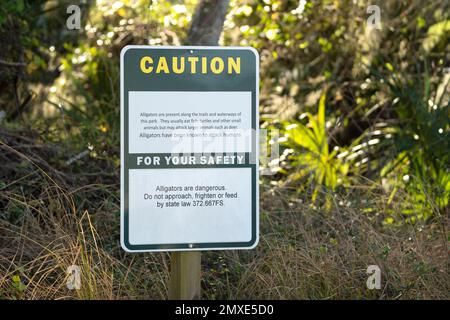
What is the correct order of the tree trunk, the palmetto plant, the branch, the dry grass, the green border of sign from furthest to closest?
the branch < the tree trunk < the palmetto plant < the dry grass < the green border of sign

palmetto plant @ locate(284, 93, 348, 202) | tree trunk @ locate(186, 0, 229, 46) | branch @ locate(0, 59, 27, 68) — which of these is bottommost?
palmetto plant @ locate(284, 93, 348, 202)

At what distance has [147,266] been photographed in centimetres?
517

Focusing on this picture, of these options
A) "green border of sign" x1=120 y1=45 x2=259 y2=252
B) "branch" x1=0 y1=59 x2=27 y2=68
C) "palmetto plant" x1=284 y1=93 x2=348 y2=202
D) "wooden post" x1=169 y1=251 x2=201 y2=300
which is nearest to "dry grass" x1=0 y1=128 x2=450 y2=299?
"wooden post" x1=169 y1=251 x2=201 y2=300

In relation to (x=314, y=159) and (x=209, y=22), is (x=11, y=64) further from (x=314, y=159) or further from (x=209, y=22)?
(x=314, y=159)

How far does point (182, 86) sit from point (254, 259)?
1631 mm

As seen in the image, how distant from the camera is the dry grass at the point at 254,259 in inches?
181

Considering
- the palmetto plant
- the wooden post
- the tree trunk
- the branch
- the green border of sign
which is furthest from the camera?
the branch

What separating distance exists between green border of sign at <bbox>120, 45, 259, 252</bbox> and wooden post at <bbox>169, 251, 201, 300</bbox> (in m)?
0.09

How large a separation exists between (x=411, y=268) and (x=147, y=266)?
171 cm

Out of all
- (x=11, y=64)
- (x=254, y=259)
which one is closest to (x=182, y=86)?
(x=254, y=259)

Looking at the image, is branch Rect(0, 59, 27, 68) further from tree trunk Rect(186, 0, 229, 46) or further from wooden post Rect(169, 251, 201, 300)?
wooden post Rect(169, 251, 201, 300)

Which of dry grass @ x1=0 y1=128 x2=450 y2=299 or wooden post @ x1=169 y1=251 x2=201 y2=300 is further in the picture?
dry grass @ x1=0 y1=128 x2=450 y2=299

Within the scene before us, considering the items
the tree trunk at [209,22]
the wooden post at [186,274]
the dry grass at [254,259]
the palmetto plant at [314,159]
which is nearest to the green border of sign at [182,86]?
the wooden post at [186,274]

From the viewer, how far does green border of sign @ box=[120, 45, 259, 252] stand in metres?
3.67
